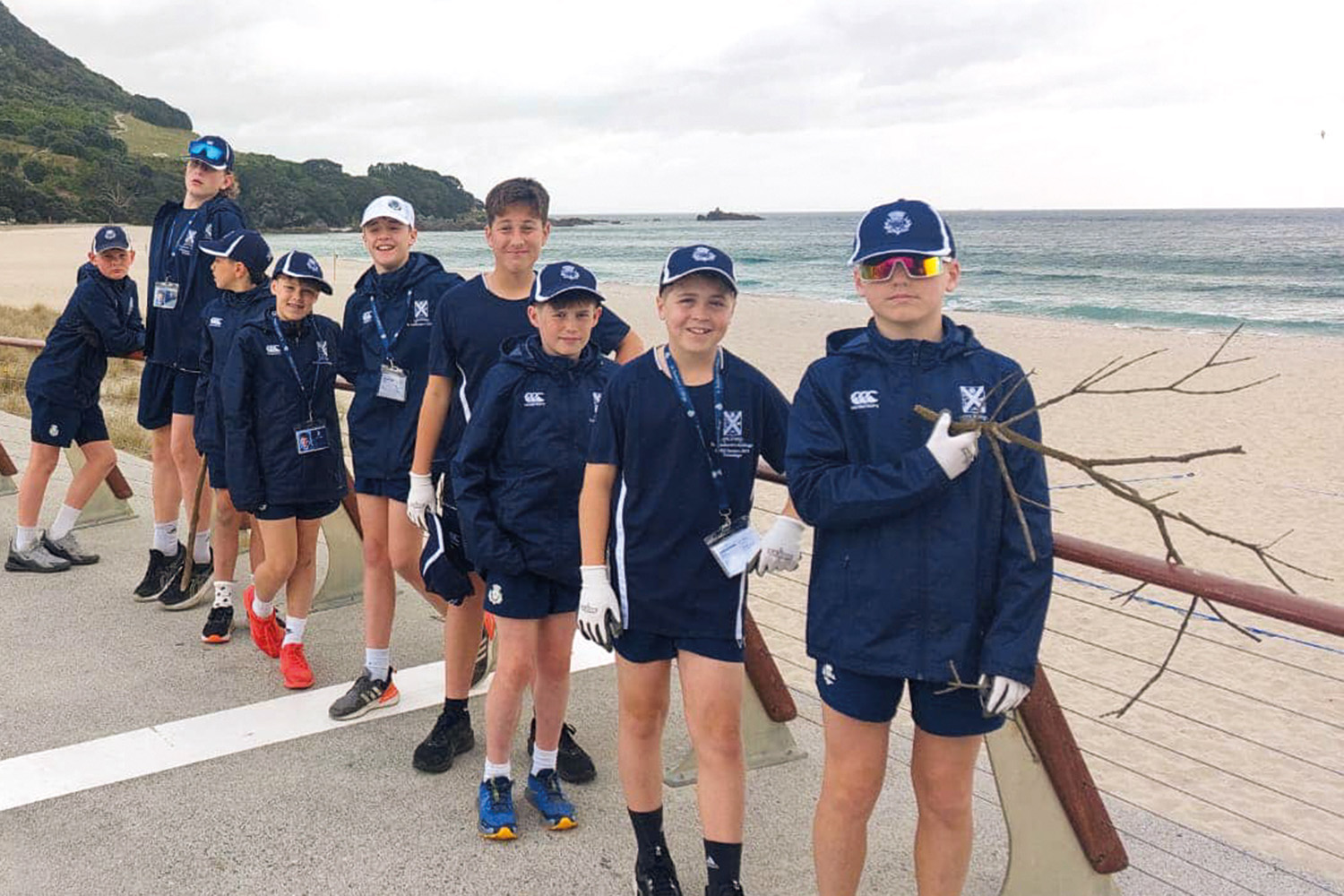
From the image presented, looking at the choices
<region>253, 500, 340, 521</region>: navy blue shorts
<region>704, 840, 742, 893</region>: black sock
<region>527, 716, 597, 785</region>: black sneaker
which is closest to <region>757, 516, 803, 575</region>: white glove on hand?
<region>704, 840, 742, 893</region>: black sock

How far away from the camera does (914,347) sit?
7.94 feet

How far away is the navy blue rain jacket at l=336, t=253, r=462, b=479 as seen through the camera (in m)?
3.88

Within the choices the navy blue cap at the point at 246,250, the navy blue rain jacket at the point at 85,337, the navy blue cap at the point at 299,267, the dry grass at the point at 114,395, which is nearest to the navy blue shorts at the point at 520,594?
the navy blue cap at the point at 299,267

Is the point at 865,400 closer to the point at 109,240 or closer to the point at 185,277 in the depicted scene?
the point at 185,277

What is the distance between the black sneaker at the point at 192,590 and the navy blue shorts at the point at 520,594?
8.05 ft

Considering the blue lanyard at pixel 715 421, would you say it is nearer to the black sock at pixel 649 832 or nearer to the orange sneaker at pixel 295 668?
the black sock at pixel 649 832

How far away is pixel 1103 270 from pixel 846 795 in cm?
5706

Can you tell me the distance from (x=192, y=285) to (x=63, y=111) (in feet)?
410

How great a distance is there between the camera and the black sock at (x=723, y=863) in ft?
9.16

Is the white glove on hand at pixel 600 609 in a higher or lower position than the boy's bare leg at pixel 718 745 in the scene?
higher

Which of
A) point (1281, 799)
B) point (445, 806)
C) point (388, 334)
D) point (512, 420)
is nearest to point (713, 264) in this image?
point (512, 420)

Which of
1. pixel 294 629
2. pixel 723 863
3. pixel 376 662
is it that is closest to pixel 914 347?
pixel 723 863

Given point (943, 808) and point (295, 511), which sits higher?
point (295, 511)

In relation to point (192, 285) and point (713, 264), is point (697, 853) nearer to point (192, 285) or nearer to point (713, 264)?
point (713, 264)
